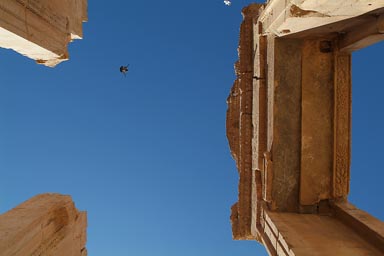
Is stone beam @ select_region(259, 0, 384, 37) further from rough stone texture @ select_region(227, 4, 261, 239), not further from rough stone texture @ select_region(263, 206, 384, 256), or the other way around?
rough stone texture @ select_region(263, 206, 384, 256)

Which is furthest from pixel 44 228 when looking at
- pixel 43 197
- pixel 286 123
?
pixel 286 123

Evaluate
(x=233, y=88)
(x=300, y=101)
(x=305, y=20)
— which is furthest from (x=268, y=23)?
(x=233, y=88)

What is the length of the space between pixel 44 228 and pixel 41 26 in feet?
7.91

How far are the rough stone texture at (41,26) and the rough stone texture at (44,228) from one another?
1.98 meters

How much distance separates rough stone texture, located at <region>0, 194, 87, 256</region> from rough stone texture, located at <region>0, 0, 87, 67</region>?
6.50ft

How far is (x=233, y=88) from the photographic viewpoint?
336 inches

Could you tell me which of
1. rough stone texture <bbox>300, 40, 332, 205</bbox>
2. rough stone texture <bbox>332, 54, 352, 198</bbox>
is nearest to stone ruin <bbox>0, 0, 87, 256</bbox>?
rough stone texture <bbox>300, 40, 332, 205</bbox>

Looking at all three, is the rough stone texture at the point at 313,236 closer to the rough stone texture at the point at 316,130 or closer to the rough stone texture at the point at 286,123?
the rough stone texture at the point at 286,123

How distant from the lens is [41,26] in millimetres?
3879

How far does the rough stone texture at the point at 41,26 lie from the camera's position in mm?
3318

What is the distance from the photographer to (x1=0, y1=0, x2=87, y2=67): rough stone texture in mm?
3318

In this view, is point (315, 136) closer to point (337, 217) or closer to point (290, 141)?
point (290, 141)

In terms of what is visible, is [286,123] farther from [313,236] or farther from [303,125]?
[313,236]

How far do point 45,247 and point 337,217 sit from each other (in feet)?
14.9
